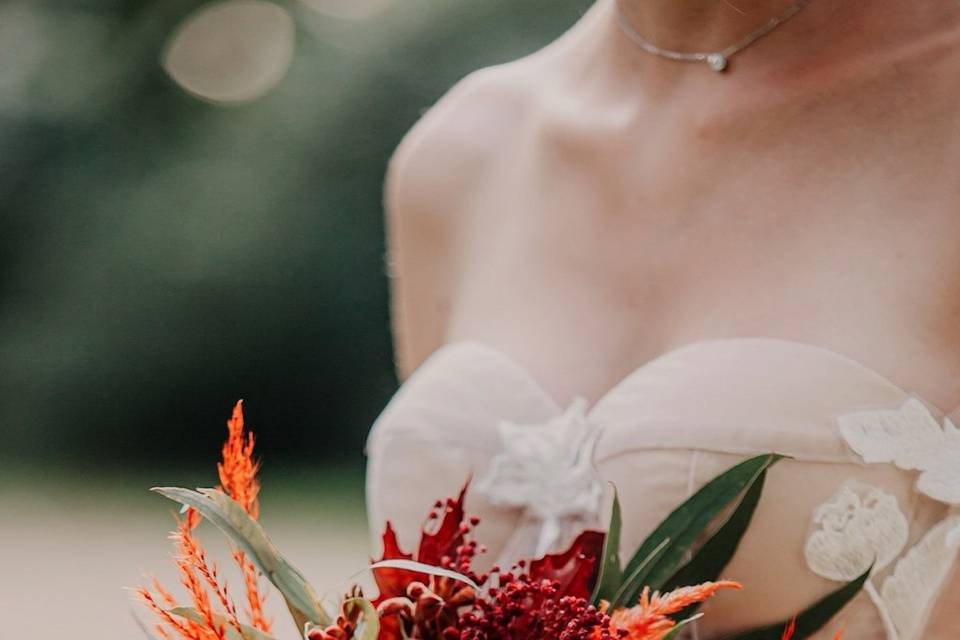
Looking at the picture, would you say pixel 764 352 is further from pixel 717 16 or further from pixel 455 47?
pixel 455 47

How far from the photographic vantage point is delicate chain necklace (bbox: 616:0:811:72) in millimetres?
1438

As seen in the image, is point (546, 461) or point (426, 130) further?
point (426, 130)

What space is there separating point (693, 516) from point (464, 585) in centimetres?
27

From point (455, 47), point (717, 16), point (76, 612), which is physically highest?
point (455, 47)

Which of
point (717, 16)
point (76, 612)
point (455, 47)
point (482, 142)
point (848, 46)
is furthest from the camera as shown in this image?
point (455, 47)

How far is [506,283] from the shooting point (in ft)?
5.37

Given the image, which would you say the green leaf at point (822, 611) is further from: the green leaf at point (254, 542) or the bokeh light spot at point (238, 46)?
the bokeh light spot at point (238, 46)

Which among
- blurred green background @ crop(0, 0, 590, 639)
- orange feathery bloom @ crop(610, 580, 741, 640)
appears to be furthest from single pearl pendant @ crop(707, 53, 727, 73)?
blurred green background @ crop(0, 0, 590, 639)

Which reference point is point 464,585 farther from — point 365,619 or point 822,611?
point 822,611

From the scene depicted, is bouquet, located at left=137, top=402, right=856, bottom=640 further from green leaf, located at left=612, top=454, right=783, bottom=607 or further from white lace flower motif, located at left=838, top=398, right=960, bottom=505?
white lace flower motif, located at left=838, top=398, right=960, bottom=505

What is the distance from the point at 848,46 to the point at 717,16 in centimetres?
17

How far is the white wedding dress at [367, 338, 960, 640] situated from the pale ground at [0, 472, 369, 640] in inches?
133

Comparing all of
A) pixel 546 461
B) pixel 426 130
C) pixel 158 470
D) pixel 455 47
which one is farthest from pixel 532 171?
pixel 158 470

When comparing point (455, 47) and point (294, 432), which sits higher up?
point (455, 47)
